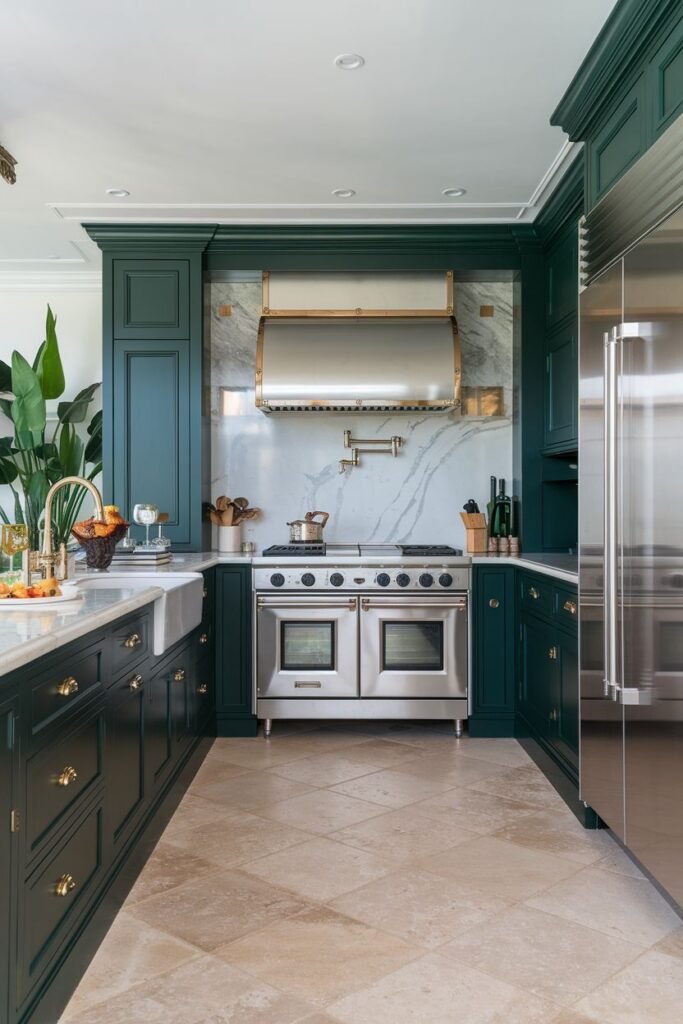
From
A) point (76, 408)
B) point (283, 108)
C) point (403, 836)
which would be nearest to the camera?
point (403, 836)

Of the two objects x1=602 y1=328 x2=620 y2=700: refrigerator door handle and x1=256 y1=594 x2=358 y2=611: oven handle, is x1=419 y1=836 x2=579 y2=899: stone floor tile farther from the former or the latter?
x1=256 y1=594 x2=358 y2=611: oven handle

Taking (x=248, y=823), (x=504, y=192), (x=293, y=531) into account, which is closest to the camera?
(x=248, y=823)

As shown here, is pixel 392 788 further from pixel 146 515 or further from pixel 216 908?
pixel 146 515

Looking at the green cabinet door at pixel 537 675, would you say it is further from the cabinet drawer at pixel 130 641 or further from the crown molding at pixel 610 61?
the crown molding at pixel 610 61

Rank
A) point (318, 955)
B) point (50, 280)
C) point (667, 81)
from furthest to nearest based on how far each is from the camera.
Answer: point (50, 280) < point (667, 81) < point (318, 955)

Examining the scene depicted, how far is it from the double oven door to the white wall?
223cm

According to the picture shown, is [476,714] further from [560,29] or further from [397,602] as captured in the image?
[560,29]

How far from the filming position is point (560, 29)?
2.84 meters

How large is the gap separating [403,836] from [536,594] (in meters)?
1.40

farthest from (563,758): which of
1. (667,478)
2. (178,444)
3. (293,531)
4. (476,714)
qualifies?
(178,444)

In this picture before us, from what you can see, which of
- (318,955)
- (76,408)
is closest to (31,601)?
(318,955)

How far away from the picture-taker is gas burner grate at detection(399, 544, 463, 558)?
4.59 metres

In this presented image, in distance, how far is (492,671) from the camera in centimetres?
461

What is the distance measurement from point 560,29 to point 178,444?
9.14ft
